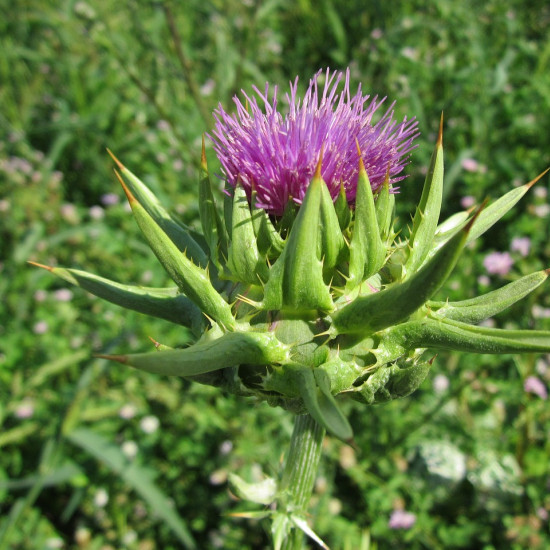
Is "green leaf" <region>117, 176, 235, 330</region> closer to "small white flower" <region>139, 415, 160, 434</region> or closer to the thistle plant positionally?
the thistle plant

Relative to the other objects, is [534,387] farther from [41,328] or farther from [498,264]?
[41,328]

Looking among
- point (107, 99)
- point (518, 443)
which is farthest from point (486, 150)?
point (107, 99)

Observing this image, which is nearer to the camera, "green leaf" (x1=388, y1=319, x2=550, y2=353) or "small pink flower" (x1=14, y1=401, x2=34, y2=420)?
"green leaf" (x1=388, y1=319, x2=550, y2=353)

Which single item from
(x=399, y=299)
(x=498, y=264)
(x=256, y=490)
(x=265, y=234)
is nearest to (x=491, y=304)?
(x=399, y=299)

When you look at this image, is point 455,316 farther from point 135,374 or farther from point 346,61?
point 346,61

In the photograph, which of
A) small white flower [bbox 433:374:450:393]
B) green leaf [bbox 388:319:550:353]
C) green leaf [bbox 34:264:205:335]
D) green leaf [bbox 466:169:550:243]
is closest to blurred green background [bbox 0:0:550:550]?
small white flower [bbox 433:374:450:393]

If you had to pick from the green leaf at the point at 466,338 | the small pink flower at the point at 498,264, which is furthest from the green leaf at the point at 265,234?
the small pink flower at the point at 498,264
